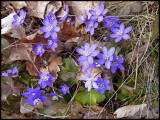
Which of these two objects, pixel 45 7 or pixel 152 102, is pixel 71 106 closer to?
pixel 152 102

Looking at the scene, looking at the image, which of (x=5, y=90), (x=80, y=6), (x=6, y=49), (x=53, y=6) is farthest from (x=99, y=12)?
(x=5, y=90)

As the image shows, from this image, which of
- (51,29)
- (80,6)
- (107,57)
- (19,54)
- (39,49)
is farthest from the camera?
(80,6)

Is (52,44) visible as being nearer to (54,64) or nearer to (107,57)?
(54,64)

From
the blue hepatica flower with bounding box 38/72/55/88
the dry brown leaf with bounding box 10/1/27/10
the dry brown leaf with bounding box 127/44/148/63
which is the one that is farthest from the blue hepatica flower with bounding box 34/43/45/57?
the dry brown leaf with bounding box 127/44/148/63

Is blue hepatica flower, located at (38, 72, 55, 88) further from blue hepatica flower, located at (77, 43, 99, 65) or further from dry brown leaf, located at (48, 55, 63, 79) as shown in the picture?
blue hepatica flower, located at (77, 43, 99, 65)

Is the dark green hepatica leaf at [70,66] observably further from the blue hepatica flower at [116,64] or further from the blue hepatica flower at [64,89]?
the blue hepatica flower at [116,64]

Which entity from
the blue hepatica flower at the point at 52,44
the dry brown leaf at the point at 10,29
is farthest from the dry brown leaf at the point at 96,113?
the dry brown leaf at the point at 10,29
